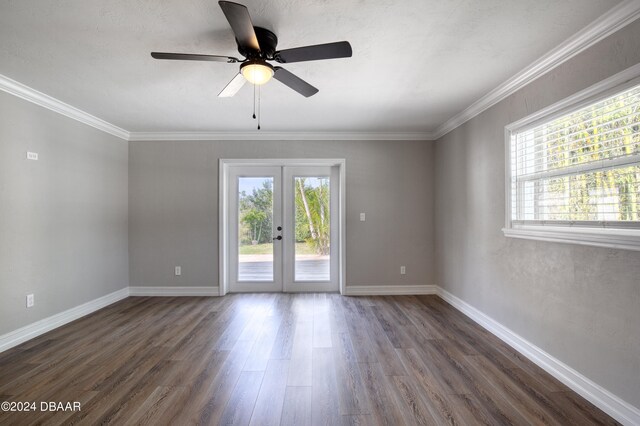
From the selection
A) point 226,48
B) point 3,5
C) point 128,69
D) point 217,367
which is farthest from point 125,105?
point 217,367

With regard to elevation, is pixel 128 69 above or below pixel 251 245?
above

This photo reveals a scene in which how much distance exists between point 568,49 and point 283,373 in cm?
324

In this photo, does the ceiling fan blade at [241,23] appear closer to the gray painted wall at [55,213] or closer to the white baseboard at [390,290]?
the gray painted wall at [55,213]

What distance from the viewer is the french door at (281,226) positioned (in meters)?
4.66

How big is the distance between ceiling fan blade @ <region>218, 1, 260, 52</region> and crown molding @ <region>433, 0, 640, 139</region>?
7.19 ft

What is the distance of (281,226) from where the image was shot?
15.3 ft

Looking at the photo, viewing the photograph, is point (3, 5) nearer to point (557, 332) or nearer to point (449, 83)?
point (449, 83)

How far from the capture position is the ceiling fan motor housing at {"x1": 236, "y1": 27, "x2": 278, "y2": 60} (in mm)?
1950

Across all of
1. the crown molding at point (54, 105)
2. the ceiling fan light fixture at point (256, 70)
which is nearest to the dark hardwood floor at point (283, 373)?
the ceiling fan light fixture at point (256, 70)

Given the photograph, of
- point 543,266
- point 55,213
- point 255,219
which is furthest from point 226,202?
point 543,266

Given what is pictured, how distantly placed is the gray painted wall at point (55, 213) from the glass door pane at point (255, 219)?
1.72m

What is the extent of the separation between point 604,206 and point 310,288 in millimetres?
3641

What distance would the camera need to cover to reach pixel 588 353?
79.7 inches

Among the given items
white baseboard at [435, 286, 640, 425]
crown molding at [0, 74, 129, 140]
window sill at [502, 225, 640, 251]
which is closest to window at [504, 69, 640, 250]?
window sill at [502, 225, 640, 251]
